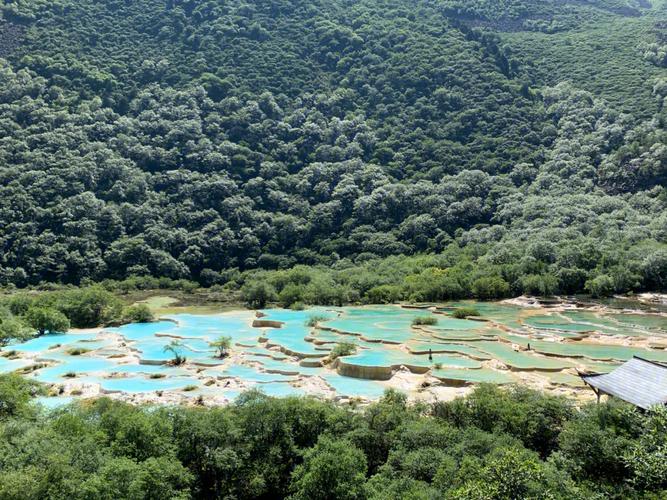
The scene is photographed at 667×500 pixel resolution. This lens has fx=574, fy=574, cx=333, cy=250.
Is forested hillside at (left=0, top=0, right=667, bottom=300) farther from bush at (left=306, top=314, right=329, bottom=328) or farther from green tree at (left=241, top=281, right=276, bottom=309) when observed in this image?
bush at (left=306, top=314, right=329, bottom=328)

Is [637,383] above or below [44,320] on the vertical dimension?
above

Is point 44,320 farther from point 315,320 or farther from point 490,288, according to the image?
point 490,288

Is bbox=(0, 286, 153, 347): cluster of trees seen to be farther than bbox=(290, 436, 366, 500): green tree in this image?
Yes

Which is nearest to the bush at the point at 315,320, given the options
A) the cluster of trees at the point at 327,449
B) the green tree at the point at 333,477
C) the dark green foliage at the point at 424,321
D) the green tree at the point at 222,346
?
the dark green foliage at the point at 424,321

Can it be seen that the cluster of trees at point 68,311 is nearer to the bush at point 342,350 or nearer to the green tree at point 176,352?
the green tree at point 176,352

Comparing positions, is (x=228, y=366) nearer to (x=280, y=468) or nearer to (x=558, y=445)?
(x=280, y=468)

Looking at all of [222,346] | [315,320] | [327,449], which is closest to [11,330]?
[222,346]

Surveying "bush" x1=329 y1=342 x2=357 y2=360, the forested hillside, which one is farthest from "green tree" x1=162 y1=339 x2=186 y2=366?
the forested hillside
